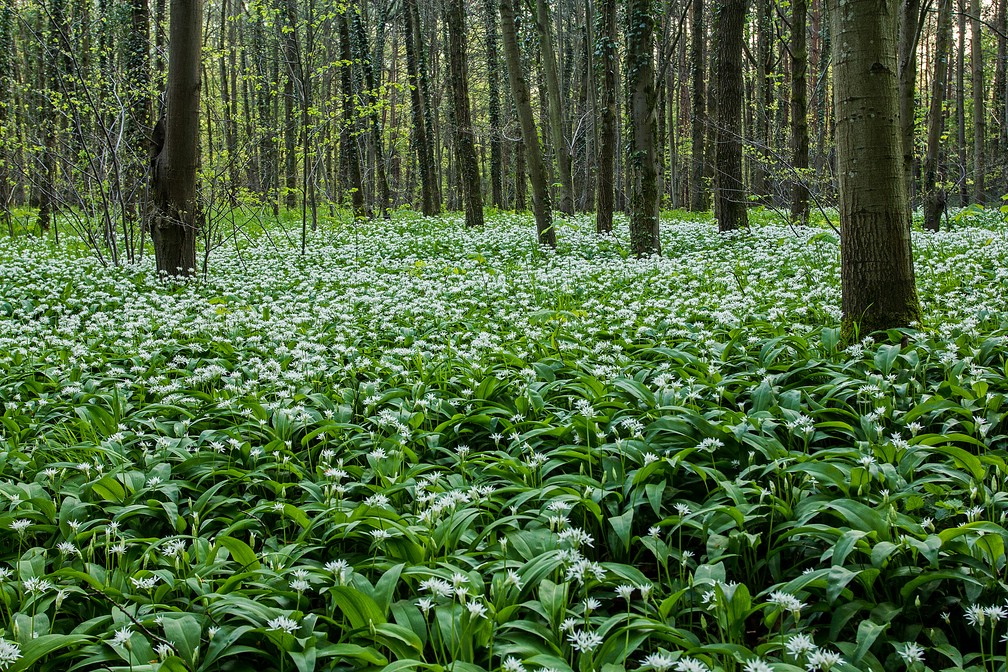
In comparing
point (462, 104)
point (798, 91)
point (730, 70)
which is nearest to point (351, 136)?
point (462, 104)

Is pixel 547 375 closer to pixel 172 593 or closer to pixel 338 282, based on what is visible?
pixel 172 593

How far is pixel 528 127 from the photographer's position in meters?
10.7

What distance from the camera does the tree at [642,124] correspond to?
8.97m

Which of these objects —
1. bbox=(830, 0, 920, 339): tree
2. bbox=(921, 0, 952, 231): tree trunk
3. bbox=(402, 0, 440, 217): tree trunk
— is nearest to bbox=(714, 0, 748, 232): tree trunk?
bbox=(921, 0, 952, 231): tree trunk

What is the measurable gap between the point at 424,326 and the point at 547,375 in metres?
1.86

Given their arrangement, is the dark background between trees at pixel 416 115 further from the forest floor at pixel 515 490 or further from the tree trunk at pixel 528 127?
the forest floor at pixel 515 490

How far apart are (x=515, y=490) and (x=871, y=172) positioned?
10.2ft

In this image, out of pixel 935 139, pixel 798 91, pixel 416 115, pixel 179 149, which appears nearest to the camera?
pixel 179 149

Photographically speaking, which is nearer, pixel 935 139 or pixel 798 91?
pixel 935 139

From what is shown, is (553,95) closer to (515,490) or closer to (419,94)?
(419,94)

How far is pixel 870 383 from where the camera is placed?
3.53 metres

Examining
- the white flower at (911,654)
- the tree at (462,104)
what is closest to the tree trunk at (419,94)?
the tree at (462,104)

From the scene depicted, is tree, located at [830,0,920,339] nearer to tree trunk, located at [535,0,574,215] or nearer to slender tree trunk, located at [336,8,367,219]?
tree trunk, located at [535,0,574,215]

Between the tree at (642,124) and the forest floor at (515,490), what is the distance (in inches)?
134
